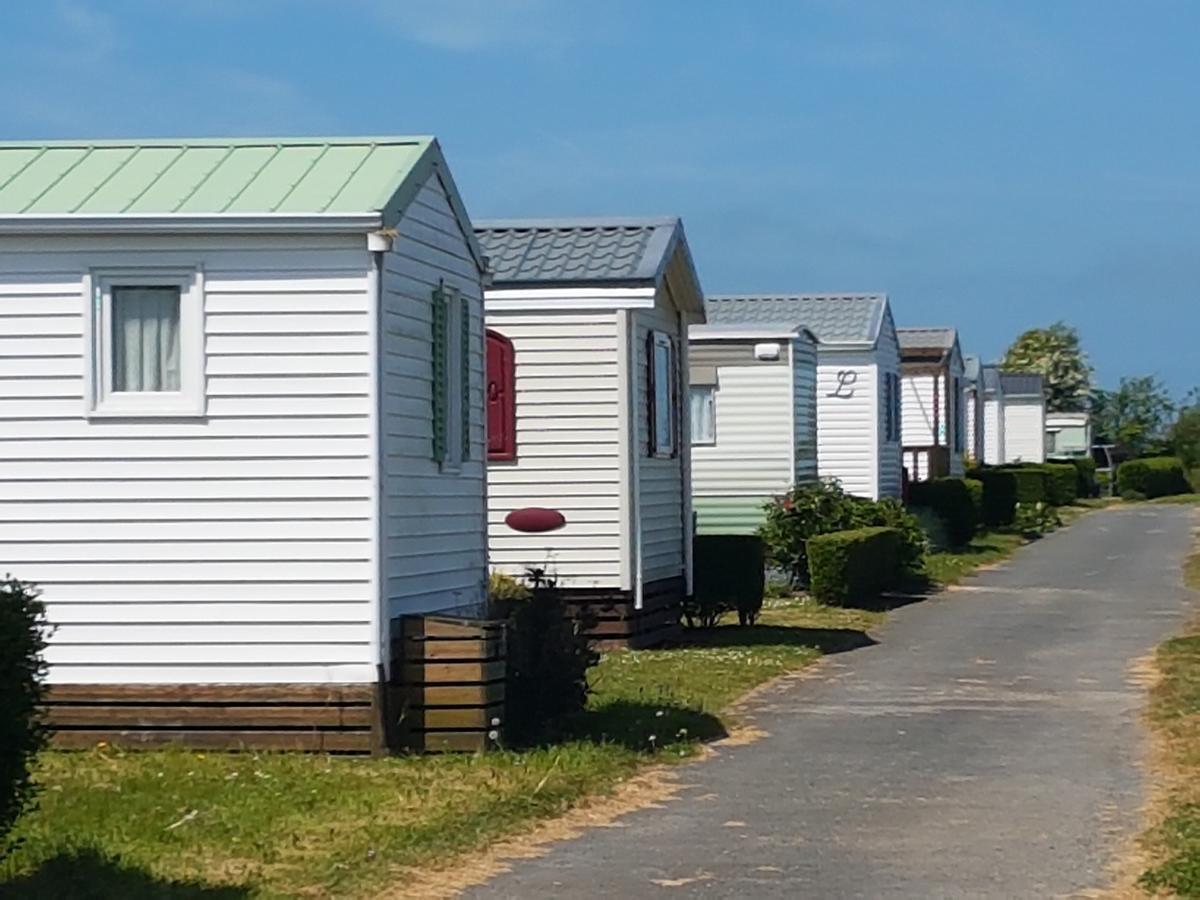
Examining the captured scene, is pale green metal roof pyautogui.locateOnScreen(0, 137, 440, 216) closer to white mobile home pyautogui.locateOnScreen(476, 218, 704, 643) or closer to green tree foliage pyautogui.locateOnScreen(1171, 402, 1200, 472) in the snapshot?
white mobile home pyautogui.locateOnScreen(476, 218, 704, 643)

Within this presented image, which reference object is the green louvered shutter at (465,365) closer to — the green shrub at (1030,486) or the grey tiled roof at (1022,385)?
the green shrub at (1030,486)

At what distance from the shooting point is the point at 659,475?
21000 mm

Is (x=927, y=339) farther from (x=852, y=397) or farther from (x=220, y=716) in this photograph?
(x=220, y=716)

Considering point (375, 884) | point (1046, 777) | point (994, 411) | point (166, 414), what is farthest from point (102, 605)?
point (994, 411)

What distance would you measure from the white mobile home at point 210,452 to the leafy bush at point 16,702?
4.11 metres

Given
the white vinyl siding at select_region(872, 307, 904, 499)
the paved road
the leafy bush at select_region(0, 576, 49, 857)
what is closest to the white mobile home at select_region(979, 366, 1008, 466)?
the white vinyl siding at select_region(872, 307, 904, 499)

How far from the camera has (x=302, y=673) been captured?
12.5 m

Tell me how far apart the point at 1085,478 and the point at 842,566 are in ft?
135

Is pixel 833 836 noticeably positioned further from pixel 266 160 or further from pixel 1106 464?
pixel 1106 464

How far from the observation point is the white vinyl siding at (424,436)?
41.8 ft

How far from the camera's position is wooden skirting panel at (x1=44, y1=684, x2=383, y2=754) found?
12469 millimetres

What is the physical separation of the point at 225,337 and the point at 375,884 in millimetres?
4355

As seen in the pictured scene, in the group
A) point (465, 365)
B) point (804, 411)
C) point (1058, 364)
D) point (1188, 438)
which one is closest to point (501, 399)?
point (465, 365)

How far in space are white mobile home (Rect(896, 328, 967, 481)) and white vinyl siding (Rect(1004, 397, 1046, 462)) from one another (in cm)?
2645
